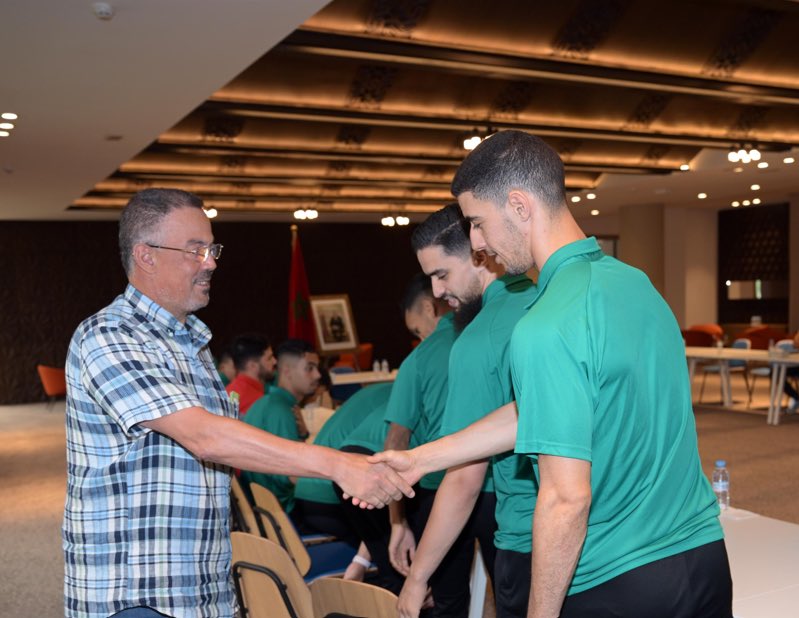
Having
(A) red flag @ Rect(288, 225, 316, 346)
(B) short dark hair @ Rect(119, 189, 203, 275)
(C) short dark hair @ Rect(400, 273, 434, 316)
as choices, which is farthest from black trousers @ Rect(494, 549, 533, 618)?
(A) red flag @ Rect(288, 225, 316, 346)

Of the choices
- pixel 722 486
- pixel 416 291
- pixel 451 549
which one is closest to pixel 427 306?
pixel 416 291

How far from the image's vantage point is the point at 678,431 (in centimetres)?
150

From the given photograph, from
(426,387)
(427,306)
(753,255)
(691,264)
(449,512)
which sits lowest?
(449,512)

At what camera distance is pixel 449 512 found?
213 cm

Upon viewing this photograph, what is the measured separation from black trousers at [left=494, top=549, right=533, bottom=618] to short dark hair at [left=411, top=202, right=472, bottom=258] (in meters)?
0.85

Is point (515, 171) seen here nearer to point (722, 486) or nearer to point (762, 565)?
point (762, 565)

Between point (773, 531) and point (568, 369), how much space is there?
5.88 ft

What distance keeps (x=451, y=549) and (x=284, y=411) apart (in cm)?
167

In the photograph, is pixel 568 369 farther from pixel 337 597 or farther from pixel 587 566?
pixel 337 597

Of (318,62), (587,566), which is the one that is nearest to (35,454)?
(318,62)

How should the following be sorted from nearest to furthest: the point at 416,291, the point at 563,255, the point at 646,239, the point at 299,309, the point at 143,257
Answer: the point at 563,255, the point at 143,257, the point at 416,291, the point at 299,309, the point at 646,239

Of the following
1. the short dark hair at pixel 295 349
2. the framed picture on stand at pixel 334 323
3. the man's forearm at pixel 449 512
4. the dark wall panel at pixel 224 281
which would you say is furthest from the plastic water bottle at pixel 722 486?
the dark wall panel at pixel 224 281

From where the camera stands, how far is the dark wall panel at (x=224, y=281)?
51.9ft

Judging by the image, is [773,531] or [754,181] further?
[754,181]
